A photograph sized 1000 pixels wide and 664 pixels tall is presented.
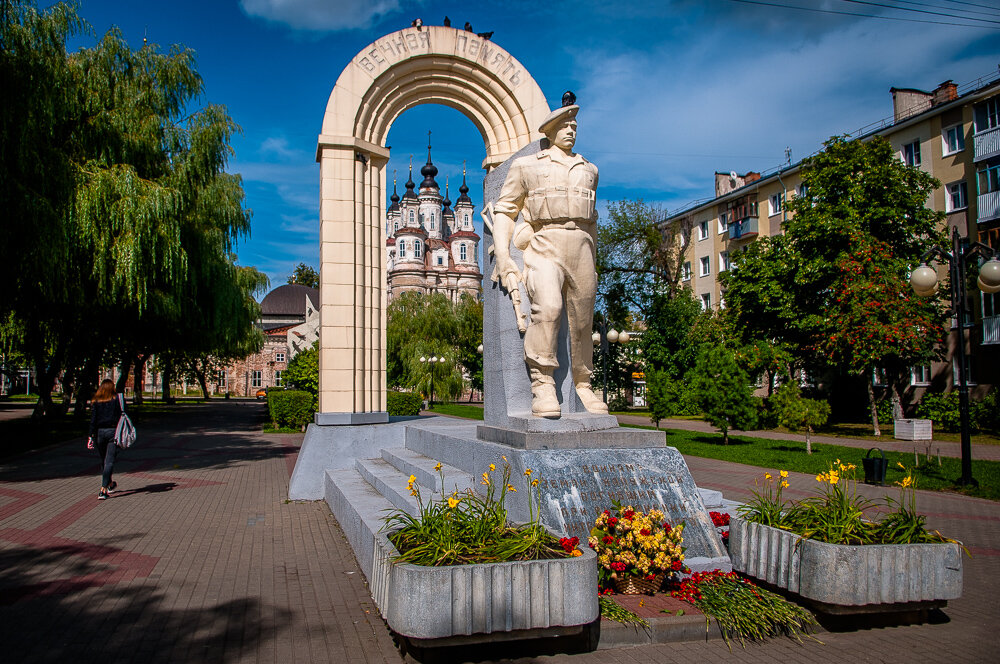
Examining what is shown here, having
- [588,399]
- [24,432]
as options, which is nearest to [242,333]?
[24,432]

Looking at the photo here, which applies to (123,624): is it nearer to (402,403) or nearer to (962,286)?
(962,286)

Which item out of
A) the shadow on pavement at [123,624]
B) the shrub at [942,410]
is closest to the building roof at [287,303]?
the shrub at [942,410]

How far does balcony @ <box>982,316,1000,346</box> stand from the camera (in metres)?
23.4

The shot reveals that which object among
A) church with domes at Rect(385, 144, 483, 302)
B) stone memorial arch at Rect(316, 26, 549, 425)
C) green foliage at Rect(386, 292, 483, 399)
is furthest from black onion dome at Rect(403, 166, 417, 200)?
stone memorial arch at Rect(316, 26, 549, 425)

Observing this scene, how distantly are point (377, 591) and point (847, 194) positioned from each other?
2564cm

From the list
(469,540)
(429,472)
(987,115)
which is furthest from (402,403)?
(987,115)

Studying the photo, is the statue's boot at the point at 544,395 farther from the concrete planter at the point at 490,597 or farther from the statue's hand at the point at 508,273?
the concrete planter at the point at 490,597

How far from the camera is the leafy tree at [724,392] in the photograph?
18484mm

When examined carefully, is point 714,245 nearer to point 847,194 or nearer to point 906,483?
point 847,194

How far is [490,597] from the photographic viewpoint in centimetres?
364

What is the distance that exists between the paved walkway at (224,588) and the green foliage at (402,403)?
26.7 ft

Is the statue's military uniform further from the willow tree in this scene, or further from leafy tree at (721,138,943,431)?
leafy tree at (721,138,943,431)

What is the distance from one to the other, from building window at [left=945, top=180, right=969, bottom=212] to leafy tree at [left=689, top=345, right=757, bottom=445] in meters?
14.0

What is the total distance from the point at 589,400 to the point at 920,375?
86.2 feet
